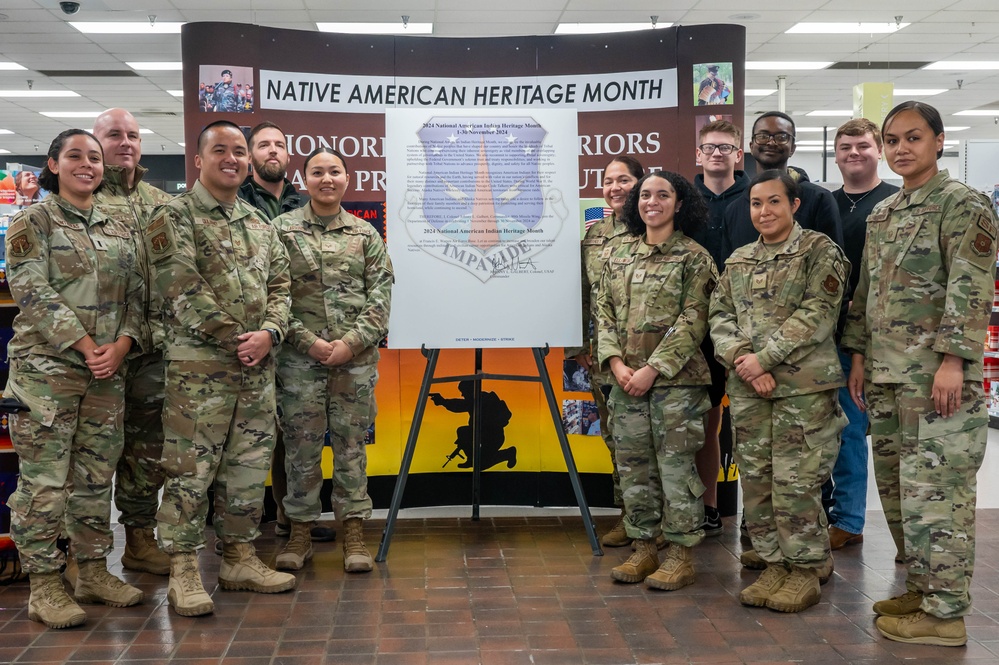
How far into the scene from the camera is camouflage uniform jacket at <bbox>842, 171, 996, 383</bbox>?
293cm

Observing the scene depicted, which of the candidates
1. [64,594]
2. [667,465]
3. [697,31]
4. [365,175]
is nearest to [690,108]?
[697,31]

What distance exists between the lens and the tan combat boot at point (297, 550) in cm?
384

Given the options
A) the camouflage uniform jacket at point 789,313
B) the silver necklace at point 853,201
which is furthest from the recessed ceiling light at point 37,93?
the camouflage uniform jacket at point 789,313

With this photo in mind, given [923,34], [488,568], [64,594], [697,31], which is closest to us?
[64,594]

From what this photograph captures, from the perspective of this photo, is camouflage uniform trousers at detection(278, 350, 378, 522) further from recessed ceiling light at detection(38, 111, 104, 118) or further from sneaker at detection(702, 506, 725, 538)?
recessed ceiling light at detection(38, 111, 104, 118)

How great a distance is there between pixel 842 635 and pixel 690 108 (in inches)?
108

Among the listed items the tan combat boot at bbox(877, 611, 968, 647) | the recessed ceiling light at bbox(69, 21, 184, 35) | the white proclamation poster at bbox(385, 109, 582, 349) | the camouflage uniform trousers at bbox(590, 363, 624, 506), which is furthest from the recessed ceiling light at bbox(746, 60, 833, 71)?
the tan combat boot at bbox(877, 611, 968, 647)

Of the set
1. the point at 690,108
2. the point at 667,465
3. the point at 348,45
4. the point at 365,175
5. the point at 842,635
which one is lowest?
the point at 842,635

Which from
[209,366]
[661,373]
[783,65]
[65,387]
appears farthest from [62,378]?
[783,65]

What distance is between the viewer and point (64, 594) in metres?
3.28

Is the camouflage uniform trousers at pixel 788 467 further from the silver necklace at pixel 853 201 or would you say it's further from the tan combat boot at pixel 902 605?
the silver necklace at pixel 853 201

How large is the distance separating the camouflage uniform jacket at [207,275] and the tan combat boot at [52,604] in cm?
91

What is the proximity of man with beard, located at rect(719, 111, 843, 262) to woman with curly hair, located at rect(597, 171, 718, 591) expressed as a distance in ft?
0.88

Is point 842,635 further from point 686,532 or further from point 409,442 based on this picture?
point 409,442
